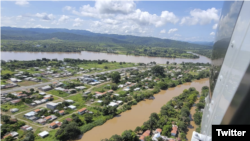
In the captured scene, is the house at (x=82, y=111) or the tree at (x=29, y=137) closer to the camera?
the tree at (x=29, y=137)

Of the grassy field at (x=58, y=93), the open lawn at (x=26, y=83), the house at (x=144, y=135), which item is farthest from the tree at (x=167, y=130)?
the open lawn at (x=26, y=83)

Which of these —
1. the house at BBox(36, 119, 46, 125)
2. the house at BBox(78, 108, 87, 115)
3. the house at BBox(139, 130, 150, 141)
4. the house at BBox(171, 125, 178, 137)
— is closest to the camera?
the house at BBox(139, 130, 150, 141)

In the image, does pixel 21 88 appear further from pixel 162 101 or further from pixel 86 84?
pixel 162 101

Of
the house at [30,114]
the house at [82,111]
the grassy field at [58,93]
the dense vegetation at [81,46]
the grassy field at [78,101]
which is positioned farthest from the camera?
the dense vegetation at [81,46]

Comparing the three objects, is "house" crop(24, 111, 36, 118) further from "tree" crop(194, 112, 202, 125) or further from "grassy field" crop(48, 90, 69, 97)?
"tree" crop(194, 112, 202, 125)

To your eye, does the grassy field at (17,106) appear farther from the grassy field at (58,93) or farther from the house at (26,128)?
the grassy field at (58,93)

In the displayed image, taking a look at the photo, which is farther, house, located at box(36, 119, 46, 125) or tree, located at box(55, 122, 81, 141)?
house, located at box(36, 119, 46, 125)

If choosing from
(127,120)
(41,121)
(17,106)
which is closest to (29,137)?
(41,121)

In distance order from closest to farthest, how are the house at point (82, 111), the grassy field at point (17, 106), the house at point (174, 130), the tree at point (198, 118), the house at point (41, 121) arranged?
the house at point (174, 130) < the house at point (41, 121) < the tree at point (198, 118) < the house at point (82, 111) < the grassy field at point (17, 106)

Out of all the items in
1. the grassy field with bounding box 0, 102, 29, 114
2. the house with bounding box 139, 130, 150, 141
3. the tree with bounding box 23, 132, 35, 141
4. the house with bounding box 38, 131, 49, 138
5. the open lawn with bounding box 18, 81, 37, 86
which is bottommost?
the open lawn with bounding box 18, 81, 37, 86

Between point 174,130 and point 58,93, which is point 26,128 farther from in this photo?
point 174,130

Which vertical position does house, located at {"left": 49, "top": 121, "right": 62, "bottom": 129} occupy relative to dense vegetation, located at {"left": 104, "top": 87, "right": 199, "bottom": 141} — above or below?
below

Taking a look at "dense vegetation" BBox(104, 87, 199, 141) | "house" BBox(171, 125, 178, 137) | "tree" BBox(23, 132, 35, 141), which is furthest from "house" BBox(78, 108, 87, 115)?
"house" BBox(171, 125, 178, 137)
